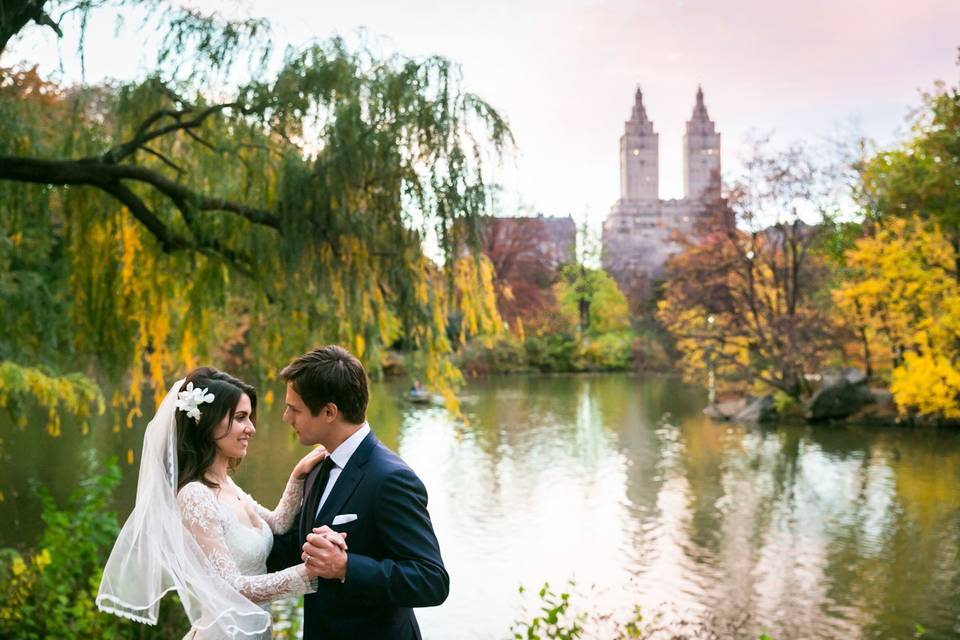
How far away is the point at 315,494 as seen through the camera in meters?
2.17

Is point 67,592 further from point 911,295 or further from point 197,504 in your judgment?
point 911,295

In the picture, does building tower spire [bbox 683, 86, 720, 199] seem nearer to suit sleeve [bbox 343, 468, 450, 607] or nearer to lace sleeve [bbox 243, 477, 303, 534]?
lace sleeve [bbox 243, 477, 303, 534]

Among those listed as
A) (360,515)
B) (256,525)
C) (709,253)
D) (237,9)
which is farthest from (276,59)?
(709,253)

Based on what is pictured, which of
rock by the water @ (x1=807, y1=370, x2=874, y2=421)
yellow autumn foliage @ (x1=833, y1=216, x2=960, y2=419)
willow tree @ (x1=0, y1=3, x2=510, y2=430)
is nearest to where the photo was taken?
A: willow tree @ (x1=0, y1=3, x2=510, y2=430)

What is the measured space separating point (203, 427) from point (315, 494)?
36 cm

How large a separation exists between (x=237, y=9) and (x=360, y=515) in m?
4.24

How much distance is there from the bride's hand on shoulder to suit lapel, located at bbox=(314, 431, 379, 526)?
7.4 inches

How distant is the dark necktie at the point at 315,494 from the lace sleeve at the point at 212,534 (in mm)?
140

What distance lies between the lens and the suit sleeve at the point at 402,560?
189 cm

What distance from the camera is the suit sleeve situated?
1.89 m

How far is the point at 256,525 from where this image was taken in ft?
7.90

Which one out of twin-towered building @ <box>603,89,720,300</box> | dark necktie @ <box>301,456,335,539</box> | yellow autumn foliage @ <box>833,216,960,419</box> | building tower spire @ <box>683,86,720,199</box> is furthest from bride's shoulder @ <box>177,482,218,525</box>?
building tower spire @ <box>683,86,720,199</box>

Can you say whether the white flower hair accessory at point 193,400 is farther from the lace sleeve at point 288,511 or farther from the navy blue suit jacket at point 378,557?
the navy blue suit jacket at point 378,557

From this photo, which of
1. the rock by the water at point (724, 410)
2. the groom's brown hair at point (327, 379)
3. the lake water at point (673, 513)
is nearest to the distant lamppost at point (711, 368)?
the rock by the water at point (724, 410)
